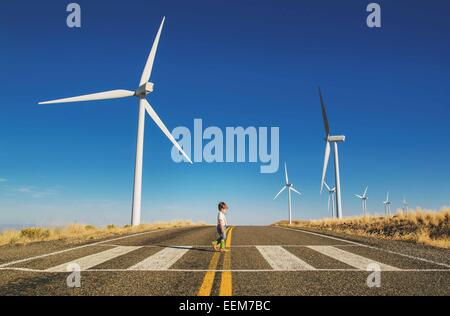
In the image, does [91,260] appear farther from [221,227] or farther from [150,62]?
[150,62]

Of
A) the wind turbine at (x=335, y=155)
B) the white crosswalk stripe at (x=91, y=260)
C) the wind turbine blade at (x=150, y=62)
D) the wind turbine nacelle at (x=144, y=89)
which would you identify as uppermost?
the wind turbine blade at (x=150, y=62)

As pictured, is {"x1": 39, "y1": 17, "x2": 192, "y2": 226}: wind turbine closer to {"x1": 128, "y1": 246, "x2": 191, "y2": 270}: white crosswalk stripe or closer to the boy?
the boy

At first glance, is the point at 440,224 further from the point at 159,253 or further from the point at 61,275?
the point at 61,275

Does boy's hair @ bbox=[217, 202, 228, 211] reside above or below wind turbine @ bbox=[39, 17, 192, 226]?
below

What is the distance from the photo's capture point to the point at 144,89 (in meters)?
28.2

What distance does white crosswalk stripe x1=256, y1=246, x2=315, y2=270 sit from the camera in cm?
636

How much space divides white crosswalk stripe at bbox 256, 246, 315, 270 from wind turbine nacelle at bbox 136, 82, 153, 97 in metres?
22.7

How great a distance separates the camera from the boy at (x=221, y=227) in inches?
349

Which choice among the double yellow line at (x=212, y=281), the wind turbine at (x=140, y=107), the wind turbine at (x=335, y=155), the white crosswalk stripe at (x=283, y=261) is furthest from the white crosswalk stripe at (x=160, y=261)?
the wind turbine at (x=335, y=155)

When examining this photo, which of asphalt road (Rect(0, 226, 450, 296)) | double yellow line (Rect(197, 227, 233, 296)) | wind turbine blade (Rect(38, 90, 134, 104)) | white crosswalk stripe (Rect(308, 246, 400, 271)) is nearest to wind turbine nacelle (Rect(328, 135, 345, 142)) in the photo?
wind turbine blade (Rect(38, 90, 134, 104))

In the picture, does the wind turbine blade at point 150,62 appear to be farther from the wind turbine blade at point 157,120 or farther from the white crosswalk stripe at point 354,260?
the white crosswalk stripe at point 354,260
